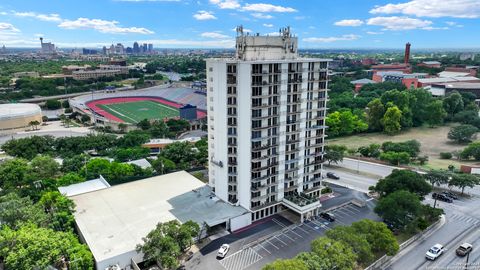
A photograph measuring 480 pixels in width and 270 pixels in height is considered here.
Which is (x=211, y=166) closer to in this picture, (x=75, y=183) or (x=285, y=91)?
(x=285, y=91)

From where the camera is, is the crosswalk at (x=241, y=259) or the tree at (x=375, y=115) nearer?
the crosswalk at (x=241, y=259)

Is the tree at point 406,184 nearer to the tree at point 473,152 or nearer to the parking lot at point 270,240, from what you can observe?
the parking lot at point 270,240

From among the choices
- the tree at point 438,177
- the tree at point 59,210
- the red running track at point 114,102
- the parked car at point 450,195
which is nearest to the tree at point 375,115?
the parked car at point 450,195

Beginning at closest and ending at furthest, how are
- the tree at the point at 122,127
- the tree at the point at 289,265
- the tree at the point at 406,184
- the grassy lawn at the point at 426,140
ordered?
1. the tree at the point at 289,265
2. the tree at the point at 406,184
3. the grassy lawn at the point at 426,140
4. the tree at the point at 122,127

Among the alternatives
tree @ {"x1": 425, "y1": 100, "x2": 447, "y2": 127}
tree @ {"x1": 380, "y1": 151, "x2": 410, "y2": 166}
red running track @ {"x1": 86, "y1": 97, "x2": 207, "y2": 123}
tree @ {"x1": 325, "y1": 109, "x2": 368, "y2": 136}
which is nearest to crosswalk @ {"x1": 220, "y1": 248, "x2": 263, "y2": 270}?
tree @ {"x1": 380, "y1": 151, "x2": 410, "y2": 166}

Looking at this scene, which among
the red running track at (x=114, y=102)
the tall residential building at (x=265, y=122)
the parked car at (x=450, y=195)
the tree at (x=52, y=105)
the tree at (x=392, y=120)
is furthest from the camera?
the tree at (x=52, y=105)

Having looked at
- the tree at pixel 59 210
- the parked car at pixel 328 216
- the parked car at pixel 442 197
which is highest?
the tree at pixel 59 210

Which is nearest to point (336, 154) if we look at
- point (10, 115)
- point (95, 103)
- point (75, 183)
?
point (75, 183)
